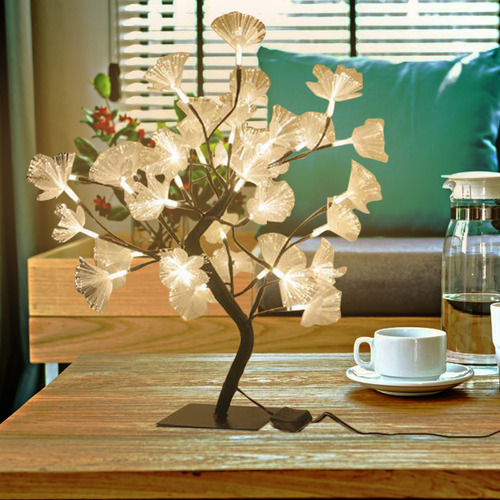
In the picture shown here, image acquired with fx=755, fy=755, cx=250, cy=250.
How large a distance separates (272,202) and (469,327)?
0.49 metres

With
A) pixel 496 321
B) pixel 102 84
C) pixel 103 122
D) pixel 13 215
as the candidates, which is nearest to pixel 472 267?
pixel 496 321

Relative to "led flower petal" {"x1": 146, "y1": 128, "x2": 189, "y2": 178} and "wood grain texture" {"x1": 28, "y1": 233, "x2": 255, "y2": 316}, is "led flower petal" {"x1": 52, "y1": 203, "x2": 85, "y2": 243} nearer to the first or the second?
"led flower petal" {"x1": 146, "y1": 128, "x2": 189, "y2": 178}

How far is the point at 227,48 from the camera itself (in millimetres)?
3084

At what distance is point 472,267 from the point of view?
1173 mm

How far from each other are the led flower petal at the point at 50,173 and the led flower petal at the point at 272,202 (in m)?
0.20

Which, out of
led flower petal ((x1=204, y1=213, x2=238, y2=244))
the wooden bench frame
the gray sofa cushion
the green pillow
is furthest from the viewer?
the green pillow

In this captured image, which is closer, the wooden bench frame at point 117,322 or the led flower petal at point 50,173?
the led flower petal at point 50,173

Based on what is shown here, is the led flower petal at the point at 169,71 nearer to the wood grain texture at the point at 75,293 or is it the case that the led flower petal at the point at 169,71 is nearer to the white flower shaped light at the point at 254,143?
the white flower shaped light at the point at 254,143

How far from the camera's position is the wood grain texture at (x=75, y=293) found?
2023 mm

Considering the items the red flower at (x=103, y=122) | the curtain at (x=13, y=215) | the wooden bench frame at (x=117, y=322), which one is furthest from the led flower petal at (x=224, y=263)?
the curtain at (x=13, y=215)

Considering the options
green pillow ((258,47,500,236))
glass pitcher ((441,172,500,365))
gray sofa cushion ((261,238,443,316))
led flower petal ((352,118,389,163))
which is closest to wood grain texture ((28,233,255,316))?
gray sofa cushion ((261,238,443,316))

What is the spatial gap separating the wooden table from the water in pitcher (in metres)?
0.10

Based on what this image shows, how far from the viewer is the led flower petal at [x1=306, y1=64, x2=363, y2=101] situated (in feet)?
2.52

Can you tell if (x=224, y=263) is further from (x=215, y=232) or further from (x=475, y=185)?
(x=475, y=185)
